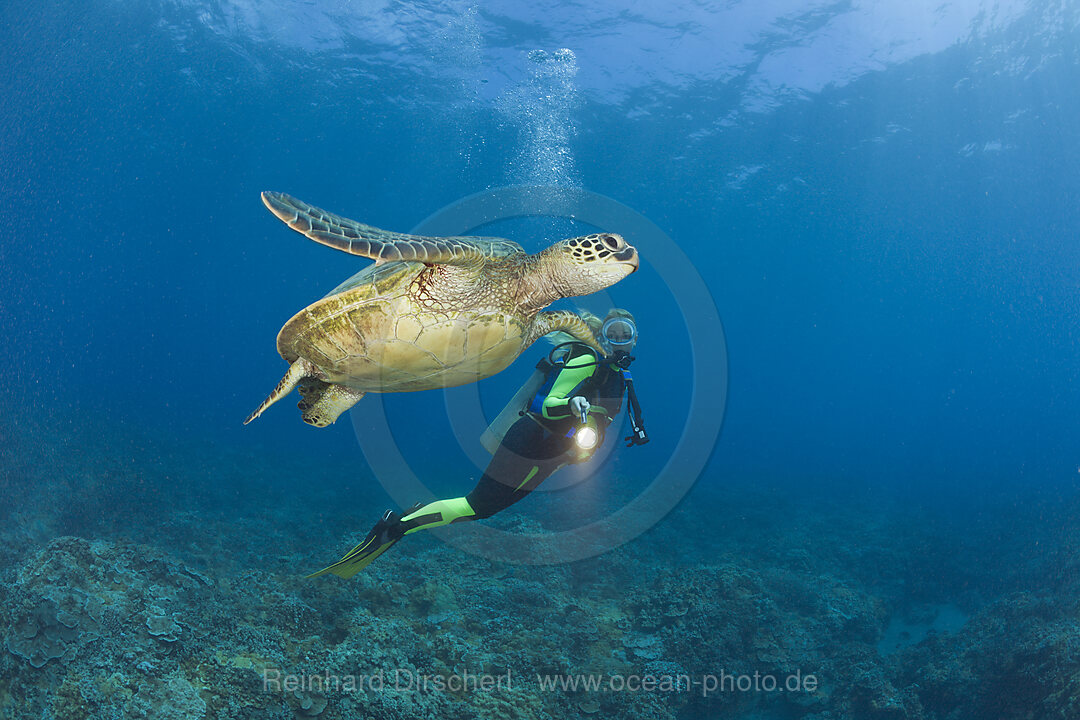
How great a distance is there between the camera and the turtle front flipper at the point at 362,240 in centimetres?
261

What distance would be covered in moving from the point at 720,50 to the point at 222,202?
4411 cm

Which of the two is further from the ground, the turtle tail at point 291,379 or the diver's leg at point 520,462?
the turtle tail at point 291,379

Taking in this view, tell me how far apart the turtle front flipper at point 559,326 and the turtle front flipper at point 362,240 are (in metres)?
1.39

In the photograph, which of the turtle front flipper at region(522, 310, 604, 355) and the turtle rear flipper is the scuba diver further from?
the turtle rear flipper

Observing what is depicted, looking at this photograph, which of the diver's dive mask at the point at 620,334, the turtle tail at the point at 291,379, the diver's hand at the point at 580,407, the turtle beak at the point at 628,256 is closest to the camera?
the diver's hand at the point at 580,407

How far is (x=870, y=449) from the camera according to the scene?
115 ft

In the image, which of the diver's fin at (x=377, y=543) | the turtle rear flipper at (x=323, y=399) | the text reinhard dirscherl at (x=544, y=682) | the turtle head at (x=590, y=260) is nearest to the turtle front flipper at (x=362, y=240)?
the turtle head at (x=590, y=260)

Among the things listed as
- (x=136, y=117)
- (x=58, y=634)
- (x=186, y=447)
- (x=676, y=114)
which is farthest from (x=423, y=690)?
(x=136, y=117)

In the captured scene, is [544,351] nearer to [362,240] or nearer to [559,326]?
[559,326]

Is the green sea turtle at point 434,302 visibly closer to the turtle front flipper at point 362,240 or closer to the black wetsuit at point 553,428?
the turtle front flipper at point 362,240

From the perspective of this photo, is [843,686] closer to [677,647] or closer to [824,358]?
[677,647]

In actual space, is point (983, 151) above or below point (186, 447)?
above

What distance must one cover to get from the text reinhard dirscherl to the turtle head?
349 cm

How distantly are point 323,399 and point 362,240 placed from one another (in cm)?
277
